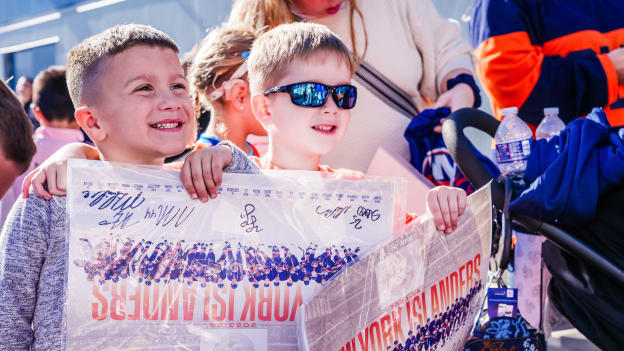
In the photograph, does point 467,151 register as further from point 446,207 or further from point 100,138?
point 100,138

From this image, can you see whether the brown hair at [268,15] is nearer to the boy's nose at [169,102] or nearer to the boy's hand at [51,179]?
the boy's nose at [169,102]

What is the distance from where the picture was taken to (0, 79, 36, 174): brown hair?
5.62ft

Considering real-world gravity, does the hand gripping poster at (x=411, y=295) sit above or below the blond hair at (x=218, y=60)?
below

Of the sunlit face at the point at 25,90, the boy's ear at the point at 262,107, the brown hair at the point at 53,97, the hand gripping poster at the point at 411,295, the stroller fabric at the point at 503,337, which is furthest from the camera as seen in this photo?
the sunlit face at the point at 25,90

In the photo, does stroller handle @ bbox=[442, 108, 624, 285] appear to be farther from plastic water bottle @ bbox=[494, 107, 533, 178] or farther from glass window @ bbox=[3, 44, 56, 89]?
glass window @ bbox=[3, 44, 56, 89]

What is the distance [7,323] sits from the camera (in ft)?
3.94

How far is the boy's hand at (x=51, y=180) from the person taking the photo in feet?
4.07

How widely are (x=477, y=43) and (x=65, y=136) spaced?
2472mm

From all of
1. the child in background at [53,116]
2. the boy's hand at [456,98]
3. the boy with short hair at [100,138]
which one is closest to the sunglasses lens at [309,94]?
the boy with short hair at [100,138]

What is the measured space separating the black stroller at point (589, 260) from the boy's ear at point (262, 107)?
544 millimetres

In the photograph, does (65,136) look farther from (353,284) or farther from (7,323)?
(353,284)

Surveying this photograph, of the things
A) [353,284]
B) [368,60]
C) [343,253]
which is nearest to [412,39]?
[368,60]

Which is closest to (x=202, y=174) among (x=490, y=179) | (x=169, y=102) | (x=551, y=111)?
(x=169, y=102)

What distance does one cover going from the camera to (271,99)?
5.23 ft
